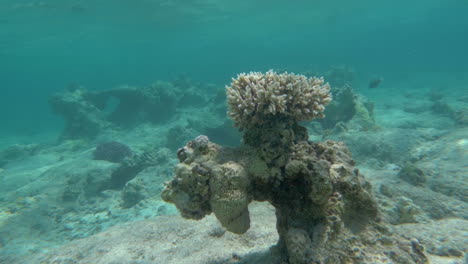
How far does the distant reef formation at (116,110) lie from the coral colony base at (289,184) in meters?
20.0

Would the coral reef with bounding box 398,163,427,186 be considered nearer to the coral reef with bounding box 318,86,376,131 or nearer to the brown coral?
the brown coral

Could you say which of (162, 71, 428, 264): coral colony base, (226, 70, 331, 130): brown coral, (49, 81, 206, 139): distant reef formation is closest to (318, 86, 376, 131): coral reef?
(226, 70, 331, 130): brown coral

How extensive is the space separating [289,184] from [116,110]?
946 inches

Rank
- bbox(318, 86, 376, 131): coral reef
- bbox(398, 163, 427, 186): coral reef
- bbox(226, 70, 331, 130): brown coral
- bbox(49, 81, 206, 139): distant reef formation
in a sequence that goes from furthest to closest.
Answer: bbox(49, 81, 206, 139): distant reef formation
bbox(318, 86, 376, 131): coral reef
bbox(398, 163, 427, 186): coral reef
bbox(226, 70, 331, 130): brown coral

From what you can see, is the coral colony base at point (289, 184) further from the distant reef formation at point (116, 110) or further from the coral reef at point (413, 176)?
the distant reef formation at point (116, 110)

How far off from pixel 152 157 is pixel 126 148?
3186mm

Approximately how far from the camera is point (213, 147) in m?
3.47

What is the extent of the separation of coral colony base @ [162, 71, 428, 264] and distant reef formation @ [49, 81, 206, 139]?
788 inches

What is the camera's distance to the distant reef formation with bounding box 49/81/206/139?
2223 cm

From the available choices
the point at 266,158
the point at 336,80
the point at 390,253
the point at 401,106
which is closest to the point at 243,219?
the point at 266,158

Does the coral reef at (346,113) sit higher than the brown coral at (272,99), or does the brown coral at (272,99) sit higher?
the brown coral at (272,99)

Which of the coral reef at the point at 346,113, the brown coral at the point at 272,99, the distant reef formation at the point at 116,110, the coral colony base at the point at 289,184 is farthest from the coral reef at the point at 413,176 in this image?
the distant reef formation at the point at 116,110

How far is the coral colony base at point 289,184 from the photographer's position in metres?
2.92

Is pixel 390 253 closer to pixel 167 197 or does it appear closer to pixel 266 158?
pixel 266 158
